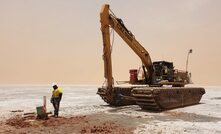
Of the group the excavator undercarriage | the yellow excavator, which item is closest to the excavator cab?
the yellow excavator

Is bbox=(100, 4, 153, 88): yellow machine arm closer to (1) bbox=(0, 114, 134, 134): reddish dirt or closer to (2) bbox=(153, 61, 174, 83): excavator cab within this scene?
(2) bbox=(153, 61, 174, 83): excavator cab

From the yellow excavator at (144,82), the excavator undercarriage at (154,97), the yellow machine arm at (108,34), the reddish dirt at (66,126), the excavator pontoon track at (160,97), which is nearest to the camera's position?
the reddish dirt at (66,126)

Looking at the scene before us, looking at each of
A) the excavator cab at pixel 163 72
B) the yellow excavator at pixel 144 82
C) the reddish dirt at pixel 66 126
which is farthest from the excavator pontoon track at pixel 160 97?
the reddish dirt at pixel 66 126

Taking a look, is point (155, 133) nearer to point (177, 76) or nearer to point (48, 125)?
point (48, 125)

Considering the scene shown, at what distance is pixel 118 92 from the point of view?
19672 millimetres

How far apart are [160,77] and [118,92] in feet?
11.1

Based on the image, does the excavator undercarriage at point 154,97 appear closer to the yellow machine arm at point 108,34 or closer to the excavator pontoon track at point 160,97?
the excavator pontoon track at point 160,97

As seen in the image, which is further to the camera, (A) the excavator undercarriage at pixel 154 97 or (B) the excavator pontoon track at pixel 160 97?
(A) the excavator undercarriage at pixel 154 97

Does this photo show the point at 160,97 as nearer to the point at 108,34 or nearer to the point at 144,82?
the point at 144,82

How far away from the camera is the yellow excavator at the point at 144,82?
17.1m

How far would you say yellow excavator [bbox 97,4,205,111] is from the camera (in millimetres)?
17078

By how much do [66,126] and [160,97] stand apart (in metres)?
6.77

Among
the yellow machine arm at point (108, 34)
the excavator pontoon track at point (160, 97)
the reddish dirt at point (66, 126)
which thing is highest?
the yellow machine arm at point (108, 34)

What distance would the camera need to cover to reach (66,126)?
11.8m
